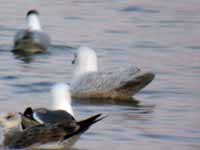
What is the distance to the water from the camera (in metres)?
13.5

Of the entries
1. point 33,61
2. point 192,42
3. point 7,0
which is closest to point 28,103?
point 33,61

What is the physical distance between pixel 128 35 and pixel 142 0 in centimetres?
406

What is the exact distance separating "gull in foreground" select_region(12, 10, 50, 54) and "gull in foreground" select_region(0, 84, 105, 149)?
6.89 m

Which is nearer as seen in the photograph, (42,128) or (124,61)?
(42,128)

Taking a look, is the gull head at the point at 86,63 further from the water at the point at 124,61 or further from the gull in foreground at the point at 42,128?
the gull in foreground at the point at 42,128

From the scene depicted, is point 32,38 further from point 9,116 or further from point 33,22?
point 9,116

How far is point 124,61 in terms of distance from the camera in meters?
18.2

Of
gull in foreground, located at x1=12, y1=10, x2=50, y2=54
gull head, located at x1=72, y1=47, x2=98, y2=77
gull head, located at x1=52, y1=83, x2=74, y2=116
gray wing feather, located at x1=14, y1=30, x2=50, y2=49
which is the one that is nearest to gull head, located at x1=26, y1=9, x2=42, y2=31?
gull in foreground, located at x1=12, y1=10, x2=50, y2=54

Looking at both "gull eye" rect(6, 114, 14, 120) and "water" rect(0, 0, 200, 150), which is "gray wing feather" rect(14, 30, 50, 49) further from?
"gull eye" rect(6, 114, 14, 120)

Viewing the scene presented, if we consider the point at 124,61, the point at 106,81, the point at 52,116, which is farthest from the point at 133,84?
the point at 52,116

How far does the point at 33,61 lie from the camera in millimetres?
18844

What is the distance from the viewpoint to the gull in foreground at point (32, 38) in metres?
19.9

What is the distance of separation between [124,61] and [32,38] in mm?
2825

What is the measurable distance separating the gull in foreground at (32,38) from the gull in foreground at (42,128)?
689 centimetres
